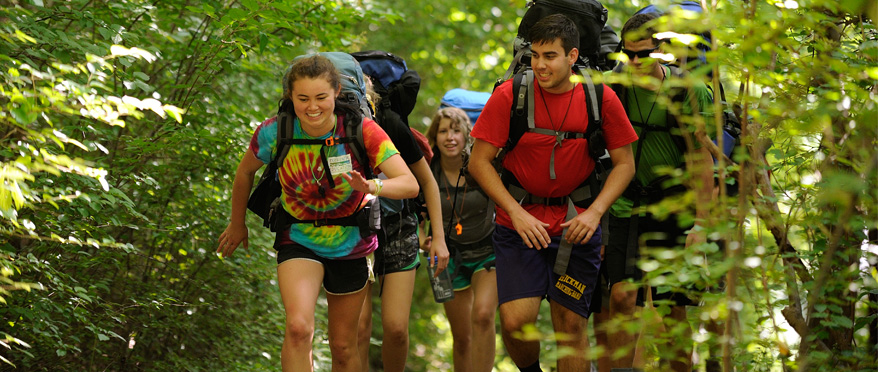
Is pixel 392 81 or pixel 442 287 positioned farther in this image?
pixel 442 287

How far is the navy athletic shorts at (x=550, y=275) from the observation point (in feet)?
16.5

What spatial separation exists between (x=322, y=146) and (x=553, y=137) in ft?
4.24

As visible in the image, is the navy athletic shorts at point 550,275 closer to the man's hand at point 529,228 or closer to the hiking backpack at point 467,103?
the man's hand at point 529,228

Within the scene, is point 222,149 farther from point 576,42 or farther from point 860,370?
point 860,370

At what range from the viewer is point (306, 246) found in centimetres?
490

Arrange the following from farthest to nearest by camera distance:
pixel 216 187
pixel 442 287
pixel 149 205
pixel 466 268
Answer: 1. pixel 216 187
2. pixel 466 268
3. pixel 149 205
4. pixel 442 287

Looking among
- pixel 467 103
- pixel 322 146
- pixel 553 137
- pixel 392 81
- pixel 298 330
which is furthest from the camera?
pixel 467 103

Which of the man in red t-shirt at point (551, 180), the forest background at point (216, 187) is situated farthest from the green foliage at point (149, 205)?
the man in red t-shirt at point (551, 180)

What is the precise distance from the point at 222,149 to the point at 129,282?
1.27 meters

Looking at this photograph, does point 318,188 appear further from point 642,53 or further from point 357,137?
point 642,53

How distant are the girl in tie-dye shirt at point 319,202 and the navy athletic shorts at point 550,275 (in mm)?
774

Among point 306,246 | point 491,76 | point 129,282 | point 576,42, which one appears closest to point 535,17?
point 576,42

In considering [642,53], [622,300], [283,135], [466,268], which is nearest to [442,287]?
[466,268]

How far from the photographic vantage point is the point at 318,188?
4816 millimetres
